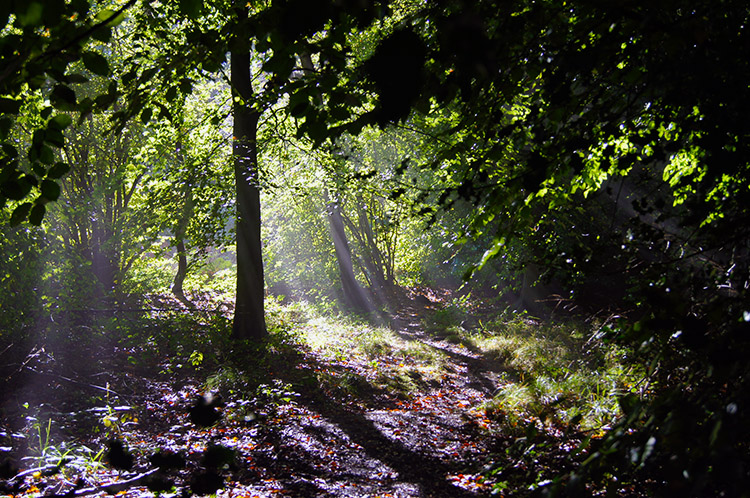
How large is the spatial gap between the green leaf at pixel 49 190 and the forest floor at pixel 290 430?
3.44 feet

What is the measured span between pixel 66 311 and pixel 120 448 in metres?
6.86

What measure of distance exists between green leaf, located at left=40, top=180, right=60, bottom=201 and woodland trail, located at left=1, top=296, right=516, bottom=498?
1.67 m

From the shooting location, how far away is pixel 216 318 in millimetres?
9391

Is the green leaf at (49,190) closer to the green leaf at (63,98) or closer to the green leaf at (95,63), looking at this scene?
the green leaf at (63,98)

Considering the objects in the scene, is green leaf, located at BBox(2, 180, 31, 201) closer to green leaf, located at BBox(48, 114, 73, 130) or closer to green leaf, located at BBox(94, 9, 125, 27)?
green leaf, located at BBox(48, 114, 73, 130)

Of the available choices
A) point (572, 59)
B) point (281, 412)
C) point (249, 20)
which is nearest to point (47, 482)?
point (281, 412)

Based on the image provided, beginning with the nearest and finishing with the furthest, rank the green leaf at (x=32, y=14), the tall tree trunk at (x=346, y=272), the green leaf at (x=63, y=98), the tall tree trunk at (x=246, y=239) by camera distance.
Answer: the green leaf at (x=32, y=14)
the green leaf at (x=63, y=98)
the tall tree trunk at (x=246, y=239)
the tall tree trunk at (x=346, y=272)

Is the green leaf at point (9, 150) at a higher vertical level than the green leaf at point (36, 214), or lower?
higher

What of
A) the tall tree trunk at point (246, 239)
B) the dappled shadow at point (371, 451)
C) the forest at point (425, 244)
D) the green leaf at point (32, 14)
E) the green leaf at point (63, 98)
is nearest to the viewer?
the green leaf at point (32, 14)

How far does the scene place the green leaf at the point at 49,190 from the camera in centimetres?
191

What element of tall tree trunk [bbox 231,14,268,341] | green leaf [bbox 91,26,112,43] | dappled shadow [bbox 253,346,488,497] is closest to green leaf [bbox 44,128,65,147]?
green leaf [bbox 91,26,112,43]

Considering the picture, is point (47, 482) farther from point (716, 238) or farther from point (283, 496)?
point (716, 238)

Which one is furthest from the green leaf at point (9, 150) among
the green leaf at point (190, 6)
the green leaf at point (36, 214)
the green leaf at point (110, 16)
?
the green leaf at point (190, 6)

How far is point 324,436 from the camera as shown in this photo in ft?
17.1
